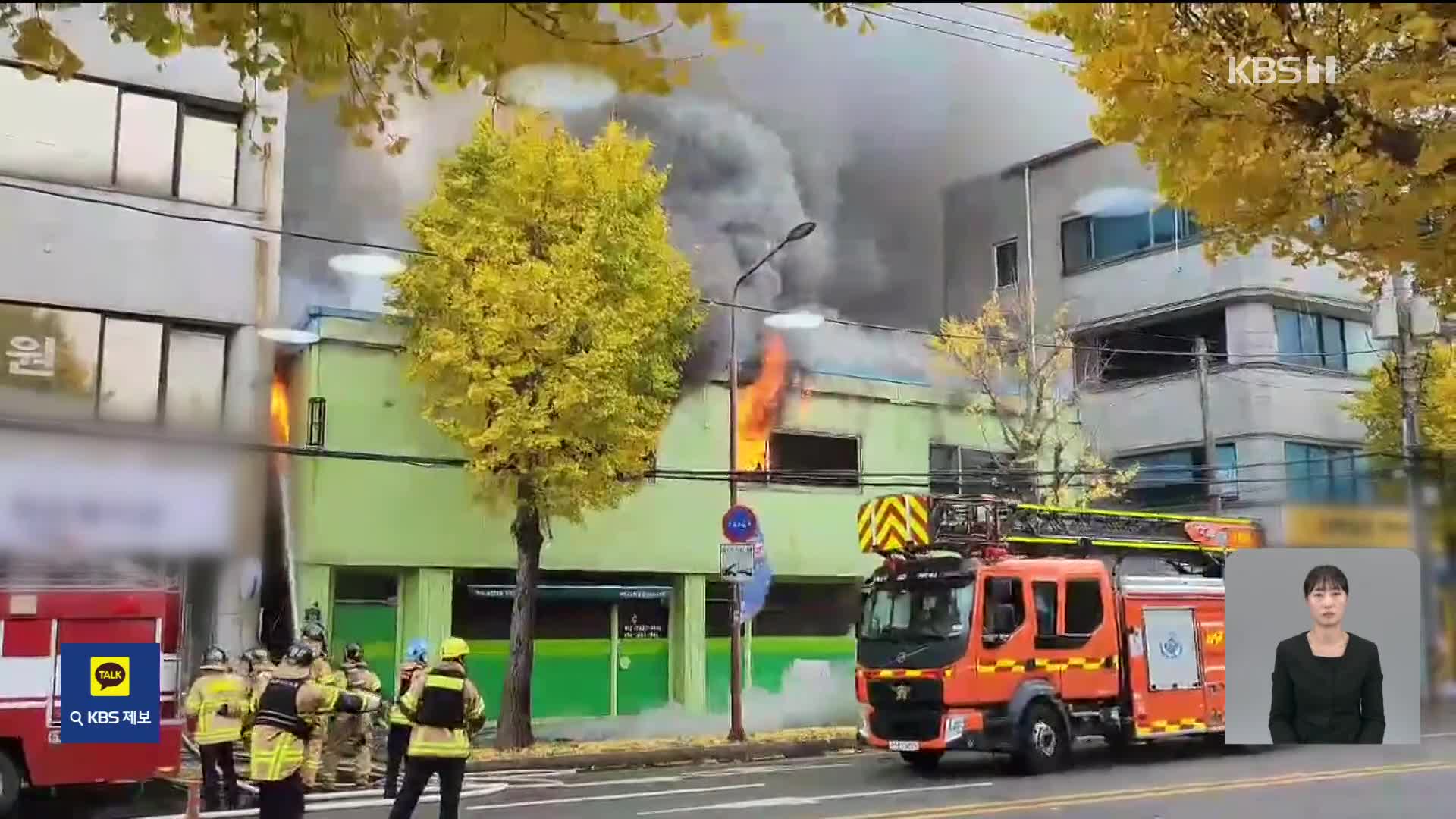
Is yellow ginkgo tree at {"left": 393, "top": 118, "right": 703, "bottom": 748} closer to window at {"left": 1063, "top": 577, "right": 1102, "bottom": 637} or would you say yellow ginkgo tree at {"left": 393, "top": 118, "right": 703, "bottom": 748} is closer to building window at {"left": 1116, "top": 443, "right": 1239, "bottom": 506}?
window at {"left": 1063, "top": 577, "right": 1102, "bottom": 637}

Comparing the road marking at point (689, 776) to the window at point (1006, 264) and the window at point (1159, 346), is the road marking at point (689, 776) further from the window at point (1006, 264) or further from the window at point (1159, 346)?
the window at point (1006, 264)

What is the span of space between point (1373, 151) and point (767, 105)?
12030 millimetres

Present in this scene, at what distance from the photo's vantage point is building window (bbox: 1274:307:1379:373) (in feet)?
36.7

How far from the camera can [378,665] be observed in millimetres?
13781

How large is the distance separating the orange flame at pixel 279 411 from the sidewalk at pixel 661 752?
3972 millimetres

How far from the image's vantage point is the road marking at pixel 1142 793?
369 inches

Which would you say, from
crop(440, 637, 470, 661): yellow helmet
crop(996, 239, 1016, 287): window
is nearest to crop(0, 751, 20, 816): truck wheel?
crop(440, 637, 470, 661): yellow helmet

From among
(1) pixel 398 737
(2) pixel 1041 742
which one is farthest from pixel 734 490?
(1) pixel 398 737

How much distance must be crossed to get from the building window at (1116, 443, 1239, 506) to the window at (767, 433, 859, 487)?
4.80 m

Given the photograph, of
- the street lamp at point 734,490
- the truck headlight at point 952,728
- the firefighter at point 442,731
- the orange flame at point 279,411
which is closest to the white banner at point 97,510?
the orange flame at point 279,411

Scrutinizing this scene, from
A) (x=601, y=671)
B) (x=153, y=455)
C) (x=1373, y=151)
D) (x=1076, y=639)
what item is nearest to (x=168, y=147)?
(x=153, y=455)

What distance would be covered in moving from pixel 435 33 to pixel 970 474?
46.0 ft

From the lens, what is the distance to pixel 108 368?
11.7 m

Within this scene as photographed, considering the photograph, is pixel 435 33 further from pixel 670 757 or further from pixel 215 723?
pixel 670 757
